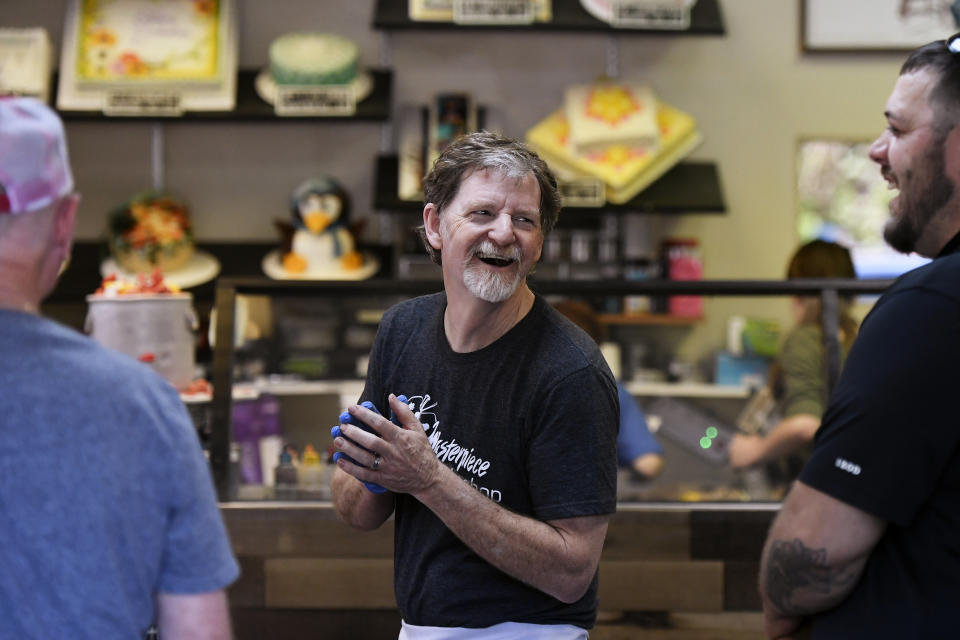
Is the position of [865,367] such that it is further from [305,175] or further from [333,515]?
[305,175]

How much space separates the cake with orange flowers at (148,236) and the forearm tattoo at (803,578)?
133 inches

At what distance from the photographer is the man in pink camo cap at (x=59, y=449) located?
0.98 metres

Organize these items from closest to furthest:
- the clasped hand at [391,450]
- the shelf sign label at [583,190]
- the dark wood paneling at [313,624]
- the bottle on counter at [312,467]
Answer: the clasped hand at [391,450] < the dark wood paneling at [313,624] < the bottle on counter at [312,467] < the shelf sign label at [583,190]

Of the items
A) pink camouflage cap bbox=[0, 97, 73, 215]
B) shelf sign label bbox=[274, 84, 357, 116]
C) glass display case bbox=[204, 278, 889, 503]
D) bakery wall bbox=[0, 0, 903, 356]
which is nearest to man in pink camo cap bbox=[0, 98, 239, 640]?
pink camouflage cap bbox=[0, 97, 73, 215]

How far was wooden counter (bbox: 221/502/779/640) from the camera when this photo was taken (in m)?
2.43

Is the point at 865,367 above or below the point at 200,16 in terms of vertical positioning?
below

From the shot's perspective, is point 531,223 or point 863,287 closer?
point 531,223

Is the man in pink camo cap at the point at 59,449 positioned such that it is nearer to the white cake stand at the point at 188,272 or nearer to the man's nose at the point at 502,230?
the man's nose at the point at 502,230

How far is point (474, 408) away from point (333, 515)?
1.03m

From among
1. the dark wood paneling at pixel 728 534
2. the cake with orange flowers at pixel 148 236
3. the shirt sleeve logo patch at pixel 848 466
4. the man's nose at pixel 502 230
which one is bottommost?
the dark wood paneling at pixel 728 534

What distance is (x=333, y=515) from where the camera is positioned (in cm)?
246

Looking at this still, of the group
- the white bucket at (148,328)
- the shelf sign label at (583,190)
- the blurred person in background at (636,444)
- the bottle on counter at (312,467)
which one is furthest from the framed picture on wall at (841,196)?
the white bucket at (148,328)

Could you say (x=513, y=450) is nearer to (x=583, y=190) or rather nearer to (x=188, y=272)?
(x=583, y=190)

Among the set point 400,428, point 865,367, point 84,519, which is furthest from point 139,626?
point 865,367
